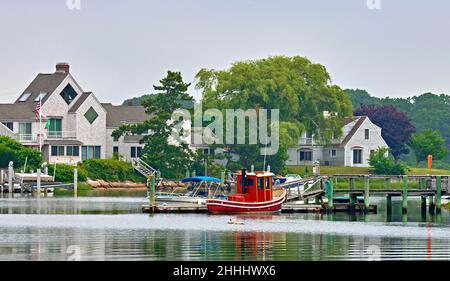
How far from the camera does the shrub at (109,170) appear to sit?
356 ft

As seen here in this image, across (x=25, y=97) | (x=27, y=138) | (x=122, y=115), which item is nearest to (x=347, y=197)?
(x=27, y=138)

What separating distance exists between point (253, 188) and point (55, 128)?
48927 mm

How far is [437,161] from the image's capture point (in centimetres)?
13838

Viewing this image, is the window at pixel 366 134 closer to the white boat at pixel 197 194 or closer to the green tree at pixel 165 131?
the green tree at pixel 165 131

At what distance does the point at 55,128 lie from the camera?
113m

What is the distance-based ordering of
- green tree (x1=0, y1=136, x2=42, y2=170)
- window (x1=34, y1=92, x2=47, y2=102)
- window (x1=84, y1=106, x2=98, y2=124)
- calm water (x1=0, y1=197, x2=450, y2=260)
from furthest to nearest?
window (x1=84, y1=106, x2=98, y2=124)
window (x1=34, y1=92, x2=47, y2=102)
green tree (x1=0, y1=136, x2=42, y2=170)
calm water (x1=0, y1=197, x2=450, y2=260)

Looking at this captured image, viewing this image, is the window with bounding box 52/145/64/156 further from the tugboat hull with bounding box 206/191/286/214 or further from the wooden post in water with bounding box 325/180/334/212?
the tugboat hull with bounding box 206/191/286/214

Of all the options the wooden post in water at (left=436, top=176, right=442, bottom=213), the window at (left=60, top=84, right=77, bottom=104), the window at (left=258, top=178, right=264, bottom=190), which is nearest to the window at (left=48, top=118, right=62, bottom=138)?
the window at (left=60, top=84, right=77, bottom=104)

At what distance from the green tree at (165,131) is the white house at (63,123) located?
416 cm

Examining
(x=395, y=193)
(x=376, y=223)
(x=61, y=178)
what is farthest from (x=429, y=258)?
(x=61, y=178)

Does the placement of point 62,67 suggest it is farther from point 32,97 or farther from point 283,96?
point 283,96

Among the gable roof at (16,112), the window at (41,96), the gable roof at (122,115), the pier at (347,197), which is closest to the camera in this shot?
the pier at (347,197)

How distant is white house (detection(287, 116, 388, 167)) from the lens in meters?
126

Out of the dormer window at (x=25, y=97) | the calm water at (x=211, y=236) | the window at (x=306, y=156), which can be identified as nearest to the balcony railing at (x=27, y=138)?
the dormer window at (x=25, y=97)
